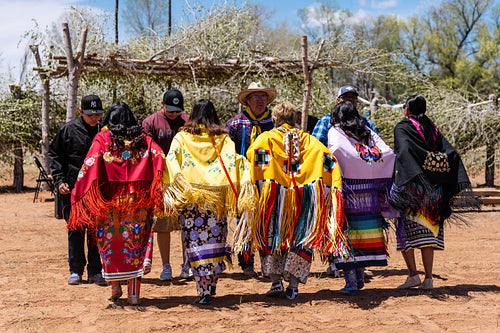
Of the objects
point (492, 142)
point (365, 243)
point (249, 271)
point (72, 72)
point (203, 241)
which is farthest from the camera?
point (492, 142)

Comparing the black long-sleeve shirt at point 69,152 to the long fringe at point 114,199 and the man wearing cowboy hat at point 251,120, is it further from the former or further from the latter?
the man wearing cowboy hat at point 251,120

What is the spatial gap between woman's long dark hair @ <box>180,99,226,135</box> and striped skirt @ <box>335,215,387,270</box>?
144 cm

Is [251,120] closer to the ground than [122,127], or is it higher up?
higher up

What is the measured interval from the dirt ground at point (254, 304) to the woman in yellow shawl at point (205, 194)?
383mm

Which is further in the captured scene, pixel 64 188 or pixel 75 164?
pixel 75 164

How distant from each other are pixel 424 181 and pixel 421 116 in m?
0.65

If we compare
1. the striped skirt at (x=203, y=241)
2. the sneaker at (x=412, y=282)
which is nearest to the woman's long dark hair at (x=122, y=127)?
the striped skirt at (x=203, y=241)

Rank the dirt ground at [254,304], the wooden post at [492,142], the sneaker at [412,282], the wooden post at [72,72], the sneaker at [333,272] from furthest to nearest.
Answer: the wooden post at [492,142] → the wooden post at [72,72] → the sneaker at [333,272] → the sneaker at [412,282] → the dirt ground at [254,304]

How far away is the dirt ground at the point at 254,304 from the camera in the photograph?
13.0ft

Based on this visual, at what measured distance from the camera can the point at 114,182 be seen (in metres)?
4.48

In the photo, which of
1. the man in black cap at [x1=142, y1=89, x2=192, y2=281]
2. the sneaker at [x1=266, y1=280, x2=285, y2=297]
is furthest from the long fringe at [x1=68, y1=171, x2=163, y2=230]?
the sneaker at [x1=266, y1=280, x2=285, y2=297]

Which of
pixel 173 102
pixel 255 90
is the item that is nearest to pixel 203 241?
pixel 173 102

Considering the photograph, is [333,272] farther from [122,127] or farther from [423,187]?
[122,127]

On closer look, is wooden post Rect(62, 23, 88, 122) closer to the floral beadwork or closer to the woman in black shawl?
the woman in black shawl
